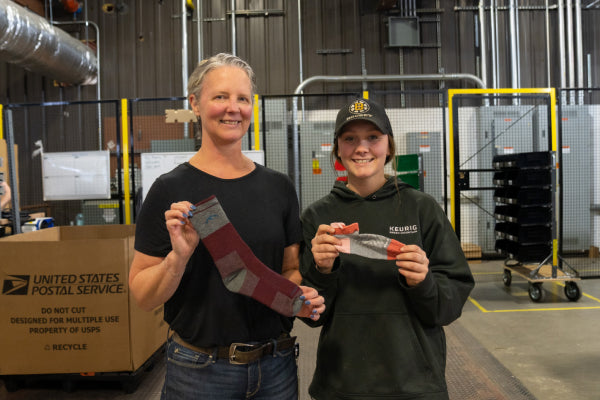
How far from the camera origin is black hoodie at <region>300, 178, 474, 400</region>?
1.12m

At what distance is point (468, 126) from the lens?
6840mm

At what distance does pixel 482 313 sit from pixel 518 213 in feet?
3.78

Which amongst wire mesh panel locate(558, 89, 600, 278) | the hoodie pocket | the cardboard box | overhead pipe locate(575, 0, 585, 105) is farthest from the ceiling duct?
overhead pipe locate(575, 0, 585, 105)

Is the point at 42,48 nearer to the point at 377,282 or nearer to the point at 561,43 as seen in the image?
the point at 377,282

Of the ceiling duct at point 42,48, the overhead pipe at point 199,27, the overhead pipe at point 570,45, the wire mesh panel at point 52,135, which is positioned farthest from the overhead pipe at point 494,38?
the ceiling duct at point 42,48

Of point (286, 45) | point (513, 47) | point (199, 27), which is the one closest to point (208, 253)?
point (286, 45)

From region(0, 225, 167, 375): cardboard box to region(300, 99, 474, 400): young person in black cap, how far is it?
5.99ft

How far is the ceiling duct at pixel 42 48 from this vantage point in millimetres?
5402

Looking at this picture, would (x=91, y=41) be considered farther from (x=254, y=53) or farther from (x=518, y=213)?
(x=518, y=213)

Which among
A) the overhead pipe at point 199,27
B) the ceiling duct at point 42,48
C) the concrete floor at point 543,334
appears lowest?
the concrete floor at point 543,334

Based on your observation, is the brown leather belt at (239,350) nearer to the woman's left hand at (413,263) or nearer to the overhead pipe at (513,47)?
the woman's left hand at (413,263)

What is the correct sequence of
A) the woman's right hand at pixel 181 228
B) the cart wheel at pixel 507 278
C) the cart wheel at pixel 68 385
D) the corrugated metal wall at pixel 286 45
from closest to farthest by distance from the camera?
1. the woman's right hand at pixel 181 228
2. the cart wheel at pixel 68 385
3. the cart wheel at pixel 507 278
4. the corrugated metal wall at pixel 286 45

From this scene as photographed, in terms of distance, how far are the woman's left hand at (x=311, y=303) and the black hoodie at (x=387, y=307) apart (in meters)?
0.05

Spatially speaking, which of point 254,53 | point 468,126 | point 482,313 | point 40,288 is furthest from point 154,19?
point 482,313
